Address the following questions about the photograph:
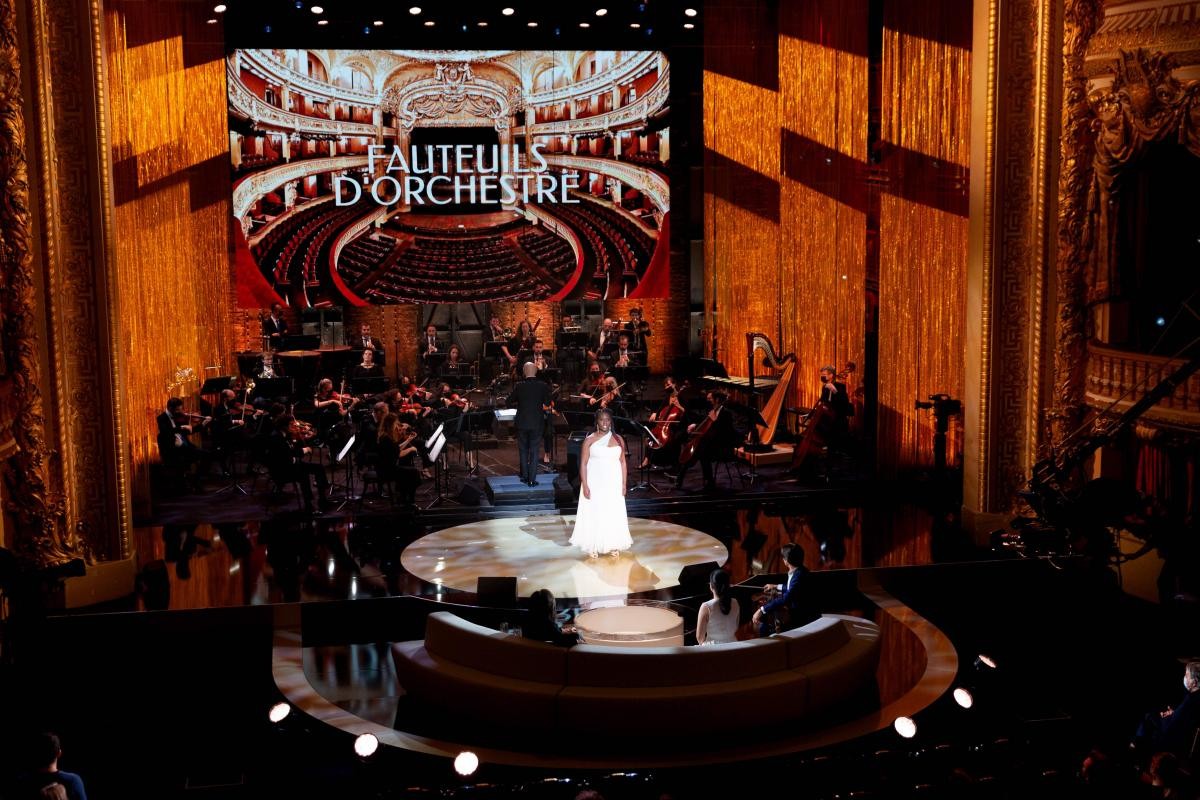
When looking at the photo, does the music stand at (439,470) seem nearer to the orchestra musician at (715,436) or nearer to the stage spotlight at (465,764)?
the orchestra musician at (715,436)

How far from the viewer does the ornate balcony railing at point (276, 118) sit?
16391mm

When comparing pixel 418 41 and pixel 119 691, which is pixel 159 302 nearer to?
pixel 418 41

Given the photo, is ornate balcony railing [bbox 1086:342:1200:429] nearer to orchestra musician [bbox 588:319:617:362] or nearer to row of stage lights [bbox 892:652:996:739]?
row of stage lights [bbox 892:652:996:739]

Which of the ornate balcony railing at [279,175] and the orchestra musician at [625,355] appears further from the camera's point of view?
the orchestra musician at [625,355]

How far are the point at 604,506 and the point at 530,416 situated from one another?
273cm

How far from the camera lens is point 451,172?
17.3 metres

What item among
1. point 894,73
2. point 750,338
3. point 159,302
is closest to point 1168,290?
point 894,73

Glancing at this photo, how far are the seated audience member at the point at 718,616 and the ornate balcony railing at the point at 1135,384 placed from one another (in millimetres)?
3899

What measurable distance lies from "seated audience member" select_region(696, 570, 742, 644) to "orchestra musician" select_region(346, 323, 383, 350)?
374 inches

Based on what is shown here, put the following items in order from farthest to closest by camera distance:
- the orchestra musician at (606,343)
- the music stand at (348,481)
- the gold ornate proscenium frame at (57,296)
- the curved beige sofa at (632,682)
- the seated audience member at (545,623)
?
1. the orchestra musician at (606,343)
2. the music stand at (348,481)
3. the gold ornate proscenium frame at (57,296)
4. the seated audience member at (545,623)
5. the curved beige sofa at (632,682)

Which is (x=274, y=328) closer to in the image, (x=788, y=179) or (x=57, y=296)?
(x=57, y=296)

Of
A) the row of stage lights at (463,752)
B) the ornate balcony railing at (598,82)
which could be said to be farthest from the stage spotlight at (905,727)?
the ornate balcony railing at (598,82)

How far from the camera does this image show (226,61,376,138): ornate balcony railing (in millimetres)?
16391

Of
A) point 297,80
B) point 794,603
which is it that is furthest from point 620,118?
point 794,603
